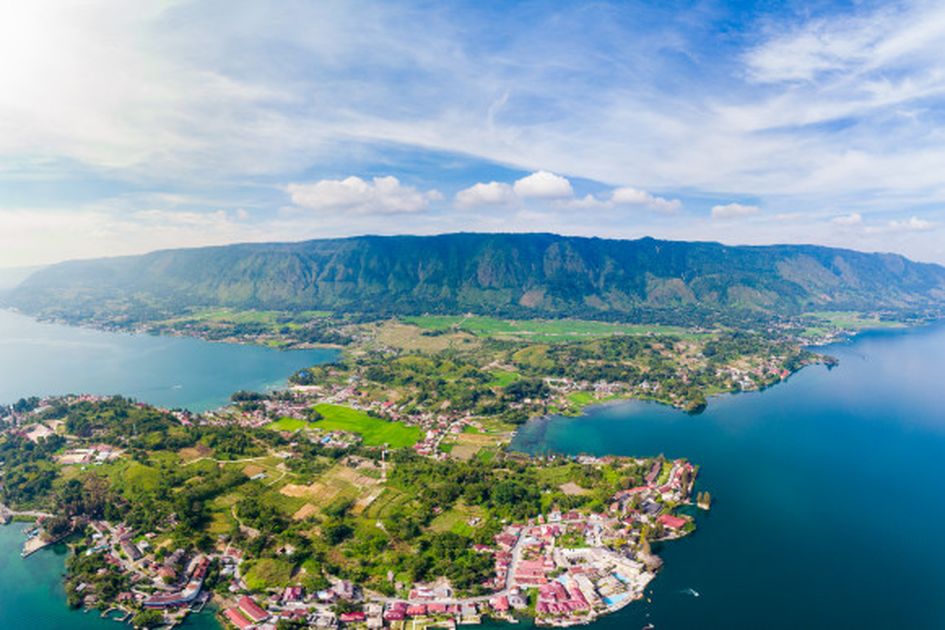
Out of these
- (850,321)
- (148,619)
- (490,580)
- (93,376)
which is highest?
(93,376)

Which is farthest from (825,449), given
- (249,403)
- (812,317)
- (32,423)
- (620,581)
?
(812,317)

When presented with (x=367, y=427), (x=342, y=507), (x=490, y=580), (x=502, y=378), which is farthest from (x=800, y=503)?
(x=502, y=378)

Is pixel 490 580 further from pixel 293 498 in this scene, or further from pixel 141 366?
pixel 141 366

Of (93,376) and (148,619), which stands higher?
(93,376)

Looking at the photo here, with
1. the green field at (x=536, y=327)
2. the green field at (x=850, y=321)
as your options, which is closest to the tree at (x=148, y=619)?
the green field at (x=536, y=327)

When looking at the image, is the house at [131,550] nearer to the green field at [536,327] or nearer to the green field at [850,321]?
the green field at [536,327]

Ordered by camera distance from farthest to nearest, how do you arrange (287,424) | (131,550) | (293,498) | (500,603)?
(287,424)
(293,498)
(131,550)
(500,603)
